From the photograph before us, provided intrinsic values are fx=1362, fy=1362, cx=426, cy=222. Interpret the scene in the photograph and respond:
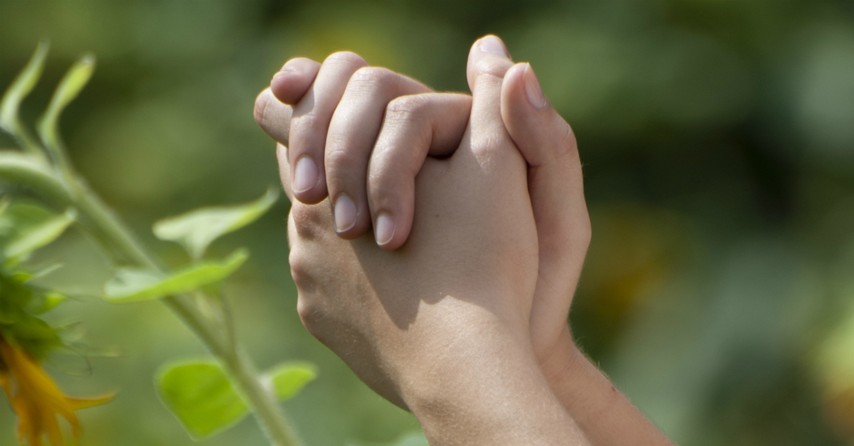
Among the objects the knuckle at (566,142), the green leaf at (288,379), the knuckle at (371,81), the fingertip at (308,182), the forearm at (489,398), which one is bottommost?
the green leaf at (288,379)

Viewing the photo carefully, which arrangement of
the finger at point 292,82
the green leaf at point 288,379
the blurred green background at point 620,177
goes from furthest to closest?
the blurred green background at point 620,177
the green leaf at point 288,379
the finger at point 292,82

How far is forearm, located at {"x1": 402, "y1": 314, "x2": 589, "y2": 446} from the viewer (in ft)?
1.55

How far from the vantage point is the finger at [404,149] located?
1.78 ft

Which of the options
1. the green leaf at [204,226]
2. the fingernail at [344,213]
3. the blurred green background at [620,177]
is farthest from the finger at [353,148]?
the blurred green background at [620,177]

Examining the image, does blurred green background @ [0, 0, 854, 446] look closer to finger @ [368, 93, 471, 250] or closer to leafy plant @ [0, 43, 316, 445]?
leafy plant @ [0, 43, 316, 445]

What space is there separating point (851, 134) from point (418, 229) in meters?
1.49

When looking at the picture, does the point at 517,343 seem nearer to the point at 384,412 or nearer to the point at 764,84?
the point at 384,412

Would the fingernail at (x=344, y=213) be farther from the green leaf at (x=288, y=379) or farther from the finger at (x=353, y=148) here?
the green leaf at (x=288, y=379)

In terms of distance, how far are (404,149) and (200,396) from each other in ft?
0.63

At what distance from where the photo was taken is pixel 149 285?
1.88ft

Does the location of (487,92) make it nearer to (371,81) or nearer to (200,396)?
(371,81)

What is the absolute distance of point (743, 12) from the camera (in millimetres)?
2074

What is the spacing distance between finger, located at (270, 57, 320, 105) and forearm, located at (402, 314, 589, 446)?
5.6 inches

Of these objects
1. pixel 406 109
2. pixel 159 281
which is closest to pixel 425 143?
pixel 406 109
